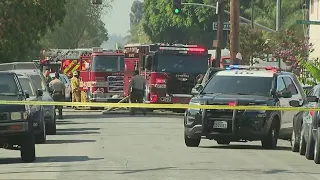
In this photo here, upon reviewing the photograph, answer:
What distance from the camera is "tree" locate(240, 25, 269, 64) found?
210ft

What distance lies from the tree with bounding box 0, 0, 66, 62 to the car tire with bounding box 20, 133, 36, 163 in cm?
2479

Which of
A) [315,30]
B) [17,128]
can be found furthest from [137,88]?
[315,30]

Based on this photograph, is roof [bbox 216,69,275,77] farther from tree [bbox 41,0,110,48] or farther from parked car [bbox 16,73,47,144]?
tree [bbox 41,0,110,48]

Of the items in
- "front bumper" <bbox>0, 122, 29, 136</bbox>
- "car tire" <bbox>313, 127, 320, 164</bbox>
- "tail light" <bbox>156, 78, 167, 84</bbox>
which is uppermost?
"front bumper" <bbox>0, 122, 29, 136</bbox>

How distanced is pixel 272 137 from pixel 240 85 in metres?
1.58

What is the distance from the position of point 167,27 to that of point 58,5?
66.0m

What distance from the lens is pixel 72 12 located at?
116 meters

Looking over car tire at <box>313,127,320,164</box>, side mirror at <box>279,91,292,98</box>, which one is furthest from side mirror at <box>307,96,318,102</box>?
side mirror at <box>279,91,292,98</box>

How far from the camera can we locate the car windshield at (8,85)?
19672mm

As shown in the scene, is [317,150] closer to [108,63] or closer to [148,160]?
[148,160]

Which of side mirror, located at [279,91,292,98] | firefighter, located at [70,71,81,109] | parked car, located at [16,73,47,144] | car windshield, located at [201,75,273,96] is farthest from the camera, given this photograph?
firefighter, located at [70,71,81,109]

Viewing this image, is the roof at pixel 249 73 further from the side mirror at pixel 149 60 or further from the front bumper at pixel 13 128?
the side mirror at pixel 149 60

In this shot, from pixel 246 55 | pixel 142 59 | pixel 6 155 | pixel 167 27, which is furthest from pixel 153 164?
pixel 167 27

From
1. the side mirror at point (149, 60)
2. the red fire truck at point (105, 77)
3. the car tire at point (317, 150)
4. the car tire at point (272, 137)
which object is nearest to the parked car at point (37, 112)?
the car tire at point (272, 137)
